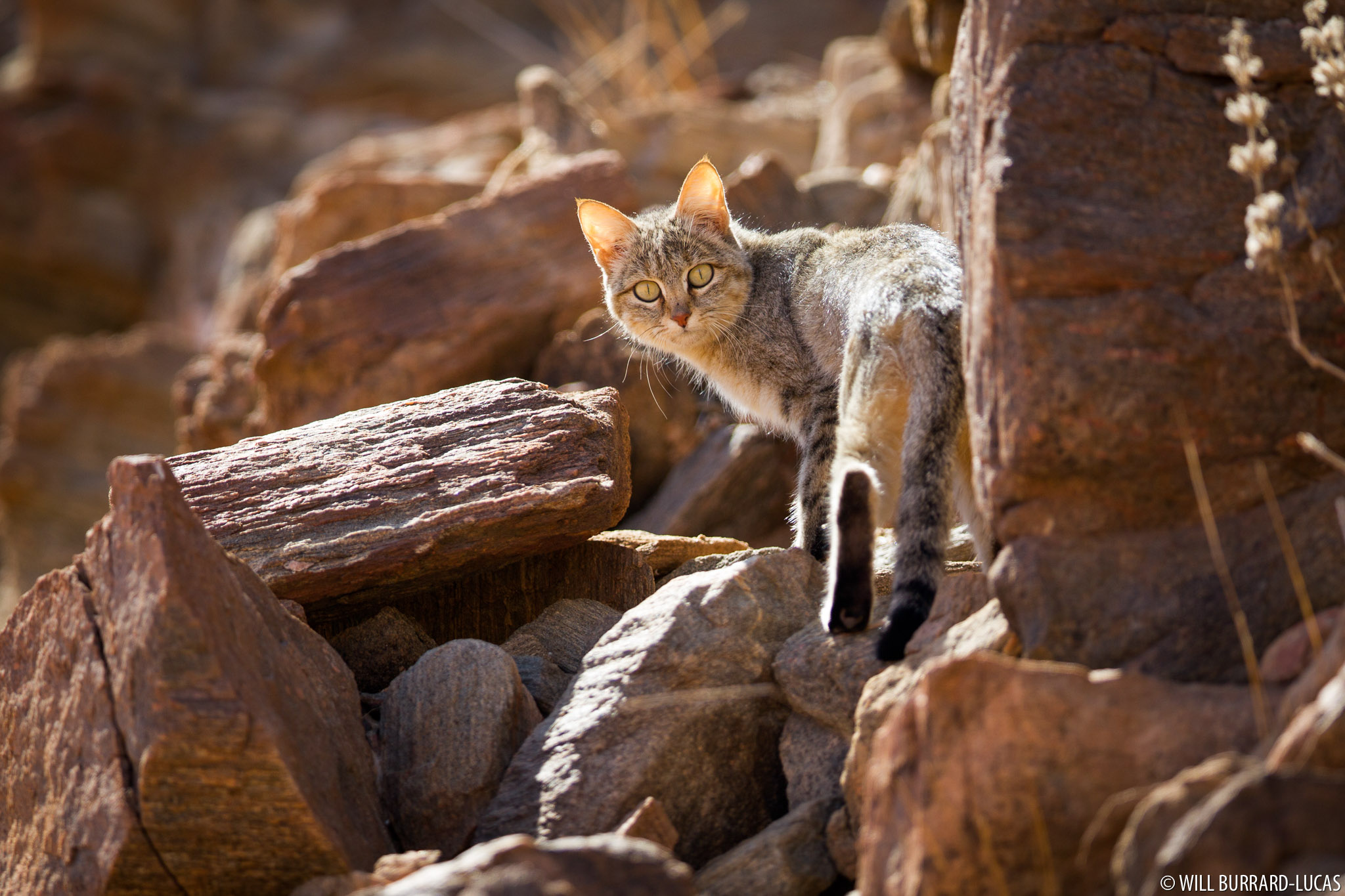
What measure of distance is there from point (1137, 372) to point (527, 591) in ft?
8.35

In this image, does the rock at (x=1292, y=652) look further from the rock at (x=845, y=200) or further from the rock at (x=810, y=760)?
the rock at (x=845, y=200)

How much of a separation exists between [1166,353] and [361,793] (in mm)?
2350

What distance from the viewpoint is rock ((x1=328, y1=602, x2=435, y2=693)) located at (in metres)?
3.90

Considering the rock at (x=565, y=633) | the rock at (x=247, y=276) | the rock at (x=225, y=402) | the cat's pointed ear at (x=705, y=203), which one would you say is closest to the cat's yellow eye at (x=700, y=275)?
the cat's pointed ear at (x=705, y=203)

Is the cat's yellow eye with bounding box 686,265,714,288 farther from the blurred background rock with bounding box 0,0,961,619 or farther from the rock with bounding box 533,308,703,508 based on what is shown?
the rock with bounding box 533,308,703,508

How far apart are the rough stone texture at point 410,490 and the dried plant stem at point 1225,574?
6.55 ft

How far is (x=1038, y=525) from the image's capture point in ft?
8.53

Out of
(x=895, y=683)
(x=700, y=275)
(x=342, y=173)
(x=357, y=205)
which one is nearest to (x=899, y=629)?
(x=895, y=683)

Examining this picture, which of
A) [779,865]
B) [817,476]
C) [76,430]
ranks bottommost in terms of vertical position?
[779,865]

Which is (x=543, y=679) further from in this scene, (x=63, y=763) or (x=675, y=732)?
(x=63, y=763)

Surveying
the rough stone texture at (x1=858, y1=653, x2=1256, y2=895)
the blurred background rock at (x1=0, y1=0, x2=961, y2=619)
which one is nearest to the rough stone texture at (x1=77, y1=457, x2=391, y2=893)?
the rough stone texture at (x1=858, y1=653, x2=1256, y2=895)

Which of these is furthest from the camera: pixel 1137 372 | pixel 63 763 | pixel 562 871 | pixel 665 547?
pixel 665 547

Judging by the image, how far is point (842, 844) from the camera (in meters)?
2.70

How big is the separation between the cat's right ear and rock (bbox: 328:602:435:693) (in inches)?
81.4
